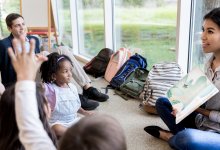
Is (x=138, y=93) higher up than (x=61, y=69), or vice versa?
(x=61, y=69)

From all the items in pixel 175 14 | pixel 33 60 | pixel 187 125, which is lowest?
pixel 187 125

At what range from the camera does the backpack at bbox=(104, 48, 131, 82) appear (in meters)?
3.62

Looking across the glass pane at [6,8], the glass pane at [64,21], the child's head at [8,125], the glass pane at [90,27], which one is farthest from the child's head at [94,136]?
the glass pane at [6,8]

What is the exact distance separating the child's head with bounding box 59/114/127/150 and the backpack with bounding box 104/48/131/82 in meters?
2.90

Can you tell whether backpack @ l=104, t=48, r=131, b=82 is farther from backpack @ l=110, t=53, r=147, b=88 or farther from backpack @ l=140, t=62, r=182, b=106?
backpack @ l=140, t=62, r=182, b=106

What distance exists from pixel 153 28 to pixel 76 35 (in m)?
2.16

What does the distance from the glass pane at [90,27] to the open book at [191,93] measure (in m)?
2.62

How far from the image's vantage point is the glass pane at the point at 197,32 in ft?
9.00

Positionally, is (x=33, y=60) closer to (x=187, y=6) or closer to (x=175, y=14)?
(x=187, y=6)

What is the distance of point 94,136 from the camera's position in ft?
2.13

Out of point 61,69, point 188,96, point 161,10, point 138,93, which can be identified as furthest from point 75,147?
point 161,10

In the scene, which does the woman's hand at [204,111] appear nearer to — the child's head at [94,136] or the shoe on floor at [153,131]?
the shoe on floor at [153,131]

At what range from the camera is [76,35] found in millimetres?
5250

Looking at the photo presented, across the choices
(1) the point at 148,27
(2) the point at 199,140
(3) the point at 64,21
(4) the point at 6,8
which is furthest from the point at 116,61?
(4) the point at 6,8
